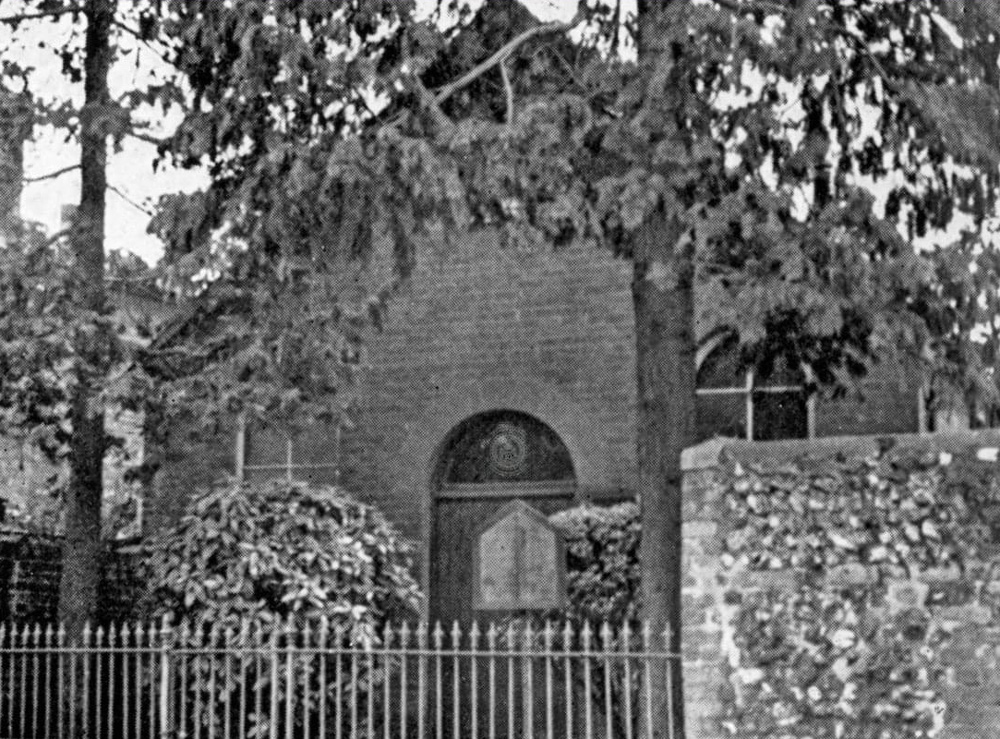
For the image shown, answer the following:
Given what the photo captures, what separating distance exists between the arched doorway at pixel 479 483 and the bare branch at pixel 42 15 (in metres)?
5.14

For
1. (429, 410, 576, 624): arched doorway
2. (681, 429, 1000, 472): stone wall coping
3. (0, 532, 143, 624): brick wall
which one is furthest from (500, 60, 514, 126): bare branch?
(0, 532, 143, 624): brick wall

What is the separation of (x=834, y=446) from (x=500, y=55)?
3.94m

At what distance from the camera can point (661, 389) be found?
11.0m

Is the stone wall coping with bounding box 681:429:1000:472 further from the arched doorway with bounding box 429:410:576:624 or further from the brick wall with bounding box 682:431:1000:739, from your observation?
the arched doorway with bounding box 429:410:576:624

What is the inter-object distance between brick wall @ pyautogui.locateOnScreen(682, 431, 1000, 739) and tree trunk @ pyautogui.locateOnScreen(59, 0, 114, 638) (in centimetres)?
620

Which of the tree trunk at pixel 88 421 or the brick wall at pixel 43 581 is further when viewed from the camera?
the brick wall at pixel 43 581

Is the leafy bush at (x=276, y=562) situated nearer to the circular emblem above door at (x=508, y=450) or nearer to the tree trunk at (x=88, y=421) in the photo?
the tree trunk at (x=88, y=421)

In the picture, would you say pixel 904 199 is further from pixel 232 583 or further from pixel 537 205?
pixel 232 583

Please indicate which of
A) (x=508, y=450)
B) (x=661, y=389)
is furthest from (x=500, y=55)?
(x=508, y=450)

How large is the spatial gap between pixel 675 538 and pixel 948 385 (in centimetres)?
191

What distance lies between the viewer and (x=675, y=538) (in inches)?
423

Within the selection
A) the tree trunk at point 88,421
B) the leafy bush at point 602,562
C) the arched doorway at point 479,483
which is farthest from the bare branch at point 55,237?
the leafy bush at point 602,562

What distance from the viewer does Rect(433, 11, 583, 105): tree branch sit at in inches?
449

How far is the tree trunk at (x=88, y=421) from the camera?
45.2 feet
